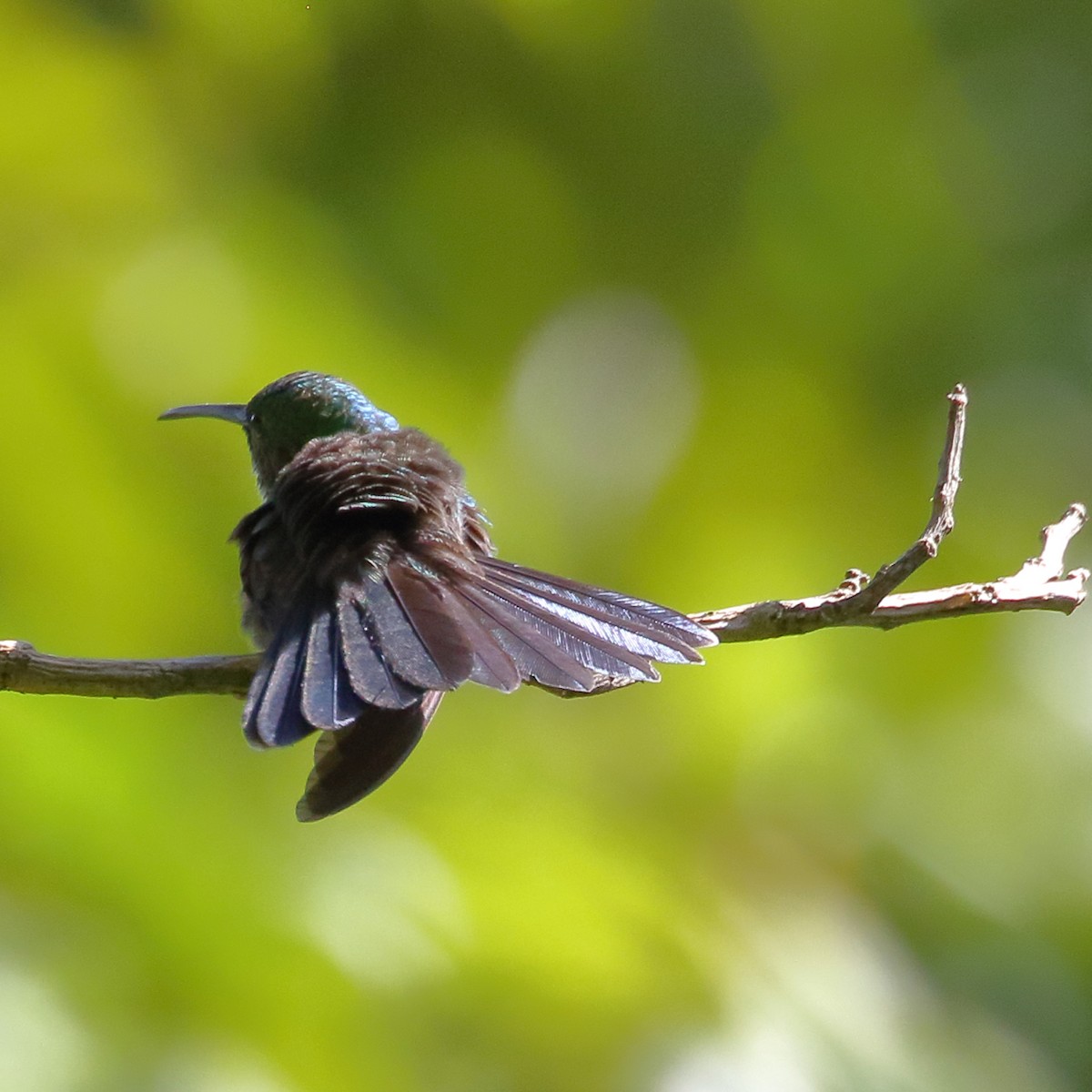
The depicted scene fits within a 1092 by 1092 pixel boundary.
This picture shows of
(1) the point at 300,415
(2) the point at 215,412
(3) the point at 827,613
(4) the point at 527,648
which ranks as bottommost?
(2) the point at 215,412

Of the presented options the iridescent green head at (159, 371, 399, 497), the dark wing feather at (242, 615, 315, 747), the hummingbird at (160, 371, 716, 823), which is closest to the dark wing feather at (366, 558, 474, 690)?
the hummingbird at (160, 371, 716, 823)

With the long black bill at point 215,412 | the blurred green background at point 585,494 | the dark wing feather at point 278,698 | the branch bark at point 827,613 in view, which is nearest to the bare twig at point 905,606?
the branch bark at point 827,613

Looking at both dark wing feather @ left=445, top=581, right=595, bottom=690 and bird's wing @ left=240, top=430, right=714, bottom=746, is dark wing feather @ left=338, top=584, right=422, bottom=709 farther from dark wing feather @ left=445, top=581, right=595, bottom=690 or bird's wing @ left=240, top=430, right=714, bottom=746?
dark wing feather @ left=445, top=581, right=595, bottom=690

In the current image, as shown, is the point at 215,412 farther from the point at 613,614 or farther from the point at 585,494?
the point at 613,614

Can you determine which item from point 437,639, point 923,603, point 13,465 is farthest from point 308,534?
point 13,465

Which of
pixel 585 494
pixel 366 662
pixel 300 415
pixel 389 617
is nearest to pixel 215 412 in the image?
pixel 300 415

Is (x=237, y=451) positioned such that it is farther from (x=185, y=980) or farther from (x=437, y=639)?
(x=437, y=639)
